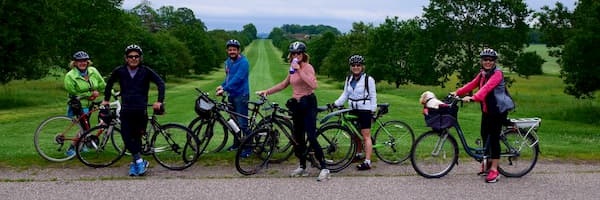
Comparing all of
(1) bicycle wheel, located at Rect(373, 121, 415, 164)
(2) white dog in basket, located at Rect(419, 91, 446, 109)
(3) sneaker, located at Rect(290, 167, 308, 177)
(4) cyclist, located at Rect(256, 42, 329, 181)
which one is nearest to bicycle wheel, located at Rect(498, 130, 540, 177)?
(2) white dog in basket, located at Rect(419, 91, 446, 109)

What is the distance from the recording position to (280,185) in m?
7.36

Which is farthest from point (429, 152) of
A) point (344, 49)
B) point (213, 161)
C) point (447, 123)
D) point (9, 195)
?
point (344, 49)

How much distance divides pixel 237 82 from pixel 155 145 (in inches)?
63.4

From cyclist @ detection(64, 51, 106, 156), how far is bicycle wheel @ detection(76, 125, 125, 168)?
0.60 meters

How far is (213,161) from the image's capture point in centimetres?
884

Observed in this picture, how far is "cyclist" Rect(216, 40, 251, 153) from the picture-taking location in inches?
355

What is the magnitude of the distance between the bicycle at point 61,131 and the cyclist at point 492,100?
530cm

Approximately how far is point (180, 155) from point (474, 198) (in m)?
4.39

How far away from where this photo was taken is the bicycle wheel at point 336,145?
8375 mm

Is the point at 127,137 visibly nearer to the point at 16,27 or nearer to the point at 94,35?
the point at 16,27

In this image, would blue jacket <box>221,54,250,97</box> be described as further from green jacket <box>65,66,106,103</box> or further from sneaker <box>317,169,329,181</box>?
sneaker <box>317,169,329,181</box>

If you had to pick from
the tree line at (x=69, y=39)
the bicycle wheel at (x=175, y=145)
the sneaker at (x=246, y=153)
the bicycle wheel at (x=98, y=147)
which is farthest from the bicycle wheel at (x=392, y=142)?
the tree line at (x=69, y=39)

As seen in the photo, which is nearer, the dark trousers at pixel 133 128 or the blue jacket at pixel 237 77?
the dark trousers at pixel 133 128

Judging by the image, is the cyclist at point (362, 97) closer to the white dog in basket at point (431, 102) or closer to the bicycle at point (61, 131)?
the white dog in basket at point (431, 102)
